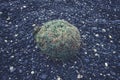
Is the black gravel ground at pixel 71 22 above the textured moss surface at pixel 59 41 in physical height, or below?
below

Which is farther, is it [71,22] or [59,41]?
[71,22]

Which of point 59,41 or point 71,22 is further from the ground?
point 59,41

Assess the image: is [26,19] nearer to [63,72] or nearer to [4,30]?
[4,30]

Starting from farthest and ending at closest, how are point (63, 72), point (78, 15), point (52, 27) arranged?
point (78, 15)
point (52, 27)
point (63, 72)

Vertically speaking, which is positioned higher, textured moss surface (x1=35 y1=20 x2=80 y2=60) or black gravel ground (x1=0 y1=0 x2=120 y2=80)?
textured moss surface (x1=35 y1=20 x2=80 y2=60)

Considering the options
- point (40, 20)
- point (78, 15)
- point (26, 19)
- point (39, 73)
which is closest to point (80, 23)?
point (78, 15)
